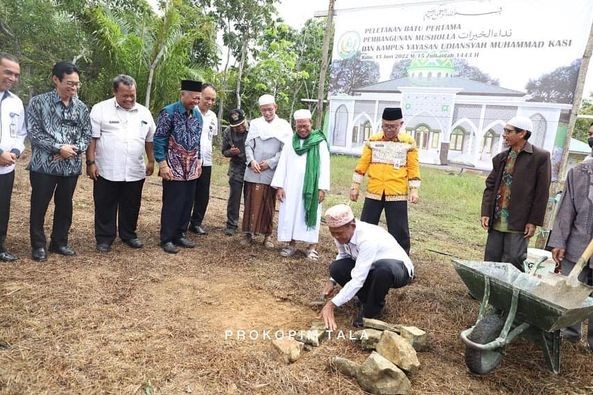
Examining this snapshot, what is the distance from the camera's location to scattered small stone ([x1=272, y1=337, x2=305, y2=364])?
8.50 feet

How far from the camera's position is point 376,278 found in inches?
117

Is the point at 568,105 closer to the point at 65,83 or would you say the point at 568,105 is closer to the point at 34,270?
the point at 65,83

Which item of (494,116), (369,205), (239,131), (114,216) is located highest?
(494,116)

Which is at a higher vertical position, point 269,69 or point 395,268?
point 269,69

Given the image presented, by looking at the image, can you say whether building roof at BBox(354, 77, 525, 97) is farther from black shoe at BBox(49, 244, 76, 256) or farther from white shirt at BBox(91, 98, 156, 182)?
black shoe at BBox(49, 244, 76, 256)

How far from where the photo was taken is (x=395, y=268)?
9.71 ft

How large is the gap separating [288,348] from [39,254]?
8.43 feet

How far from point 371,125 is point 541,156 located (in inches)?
162

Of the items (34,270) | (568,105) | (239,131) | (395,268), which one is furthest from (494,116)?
(34,270)

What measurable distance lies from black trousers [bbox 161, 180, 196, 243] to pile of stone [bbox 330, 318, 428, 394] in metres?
2.48

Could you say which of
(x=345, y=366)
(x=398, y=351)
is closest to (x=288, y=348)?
(x=345, y=366)

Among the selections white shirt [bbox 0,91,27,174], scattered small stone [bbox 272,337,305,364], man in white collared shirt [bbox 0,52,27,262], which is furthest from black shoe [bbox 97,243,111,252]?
scattered small stone [bbox 272,337,305,364]

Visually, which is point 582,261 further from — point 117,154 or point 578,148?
point 578,148

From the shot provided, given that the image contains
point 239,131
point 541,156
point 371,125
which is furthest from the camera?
point 371,125
